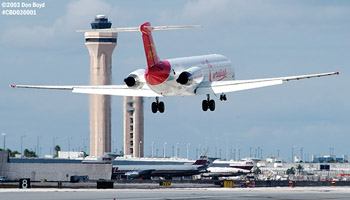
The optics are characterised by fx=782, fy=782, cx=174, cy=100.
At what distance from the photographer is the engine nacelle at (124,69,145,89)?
227 feet

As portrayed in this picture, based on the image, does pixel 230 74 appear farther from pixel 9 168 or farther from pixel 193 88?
pixel 9 168

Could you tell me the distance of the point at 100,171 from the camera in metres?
179

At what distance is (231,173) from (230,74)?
115629 mm

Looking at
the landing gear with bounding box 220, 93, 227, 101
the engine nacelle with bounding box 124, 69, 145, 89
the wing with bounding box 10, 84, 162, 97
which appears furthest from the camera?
the landing gear with bounding box 220, 93, 227, 101

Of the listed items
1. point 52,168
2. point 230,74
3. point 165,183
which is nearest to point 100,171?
point 52,168

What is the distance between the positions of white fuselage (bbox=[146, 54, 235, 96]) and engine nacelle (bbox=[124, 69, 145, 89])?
932mm

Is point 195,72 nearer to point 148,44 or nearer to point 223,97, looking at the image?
point 148,44

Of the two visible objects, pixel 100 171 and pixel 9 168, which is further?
pixel 100 171

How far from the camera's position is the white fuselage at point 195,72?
70.7m

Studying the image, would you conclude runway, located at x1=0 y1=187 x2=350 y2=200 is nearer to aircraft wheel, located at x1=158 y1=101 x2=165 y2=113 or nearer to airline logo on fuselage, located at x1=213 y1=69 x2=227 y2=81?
aircraft wheel, located at x1=158 y1=101 x2=165 y2=113

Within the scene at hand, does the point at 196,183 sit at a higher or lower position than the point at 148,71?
lower

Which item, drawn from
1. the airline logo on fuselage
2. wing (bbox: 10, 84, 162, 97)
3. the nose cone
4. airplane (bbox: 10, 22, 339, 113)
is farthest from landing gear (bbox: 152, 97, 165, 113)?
the airline logo on fuselage

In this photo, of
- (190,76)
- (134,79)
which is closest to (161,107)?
(190,76)

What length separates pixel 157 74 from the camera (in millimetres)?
68812
